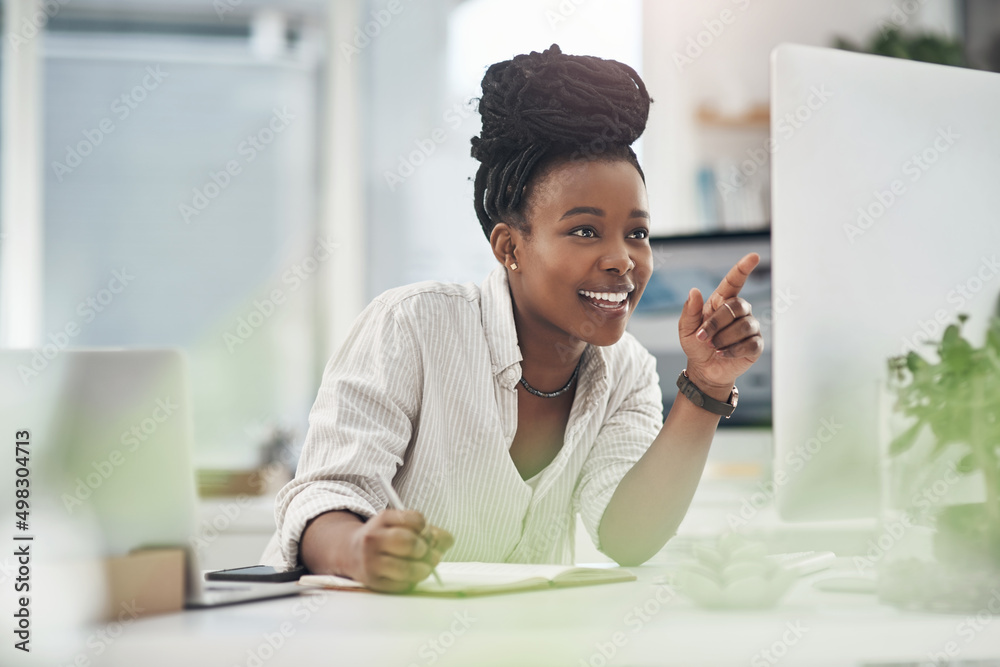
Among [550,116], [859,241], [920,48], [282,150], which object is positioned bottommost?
[859,241]

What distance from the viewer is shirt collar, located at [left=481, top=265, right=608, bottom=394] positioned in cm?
119

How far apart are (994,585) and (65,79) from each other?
347cm

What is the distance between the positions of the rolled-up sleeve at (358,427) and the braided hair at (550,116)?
0.25m

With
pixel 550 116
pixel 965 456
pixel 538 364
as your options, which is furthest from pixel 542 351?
pixel 965 456

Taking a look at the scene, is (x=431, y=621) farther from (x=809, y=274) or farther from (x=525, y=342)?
(x=525, y=342)

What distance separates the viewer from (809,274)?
872 millimetres

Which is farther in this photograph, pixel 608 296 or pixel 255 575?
pixel 608 296

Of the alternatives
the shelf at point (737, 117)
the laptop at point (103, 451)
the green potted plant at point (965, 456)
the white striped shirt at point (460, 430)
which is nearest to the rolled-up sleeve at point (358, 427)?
the white striped shirt at point (460, 430)

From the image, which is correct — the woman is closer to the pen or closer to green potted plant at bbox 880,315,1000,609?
the pen

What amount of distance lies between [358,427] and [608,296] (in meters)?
0.35

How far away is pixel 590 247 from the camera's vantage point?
111 centimetres

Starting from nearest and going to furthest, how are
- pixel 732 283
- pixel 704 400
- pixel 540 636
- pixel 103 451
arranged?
pixel 540 636
pixel 103 451
pixel 732 283
pixel 704 400

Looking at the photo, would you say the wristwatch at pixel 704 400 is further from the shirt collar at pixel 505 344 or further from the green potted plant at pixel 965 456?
the green potted plant at pixel 965 456

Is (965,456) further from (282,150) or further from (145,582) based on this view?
(282,150)
